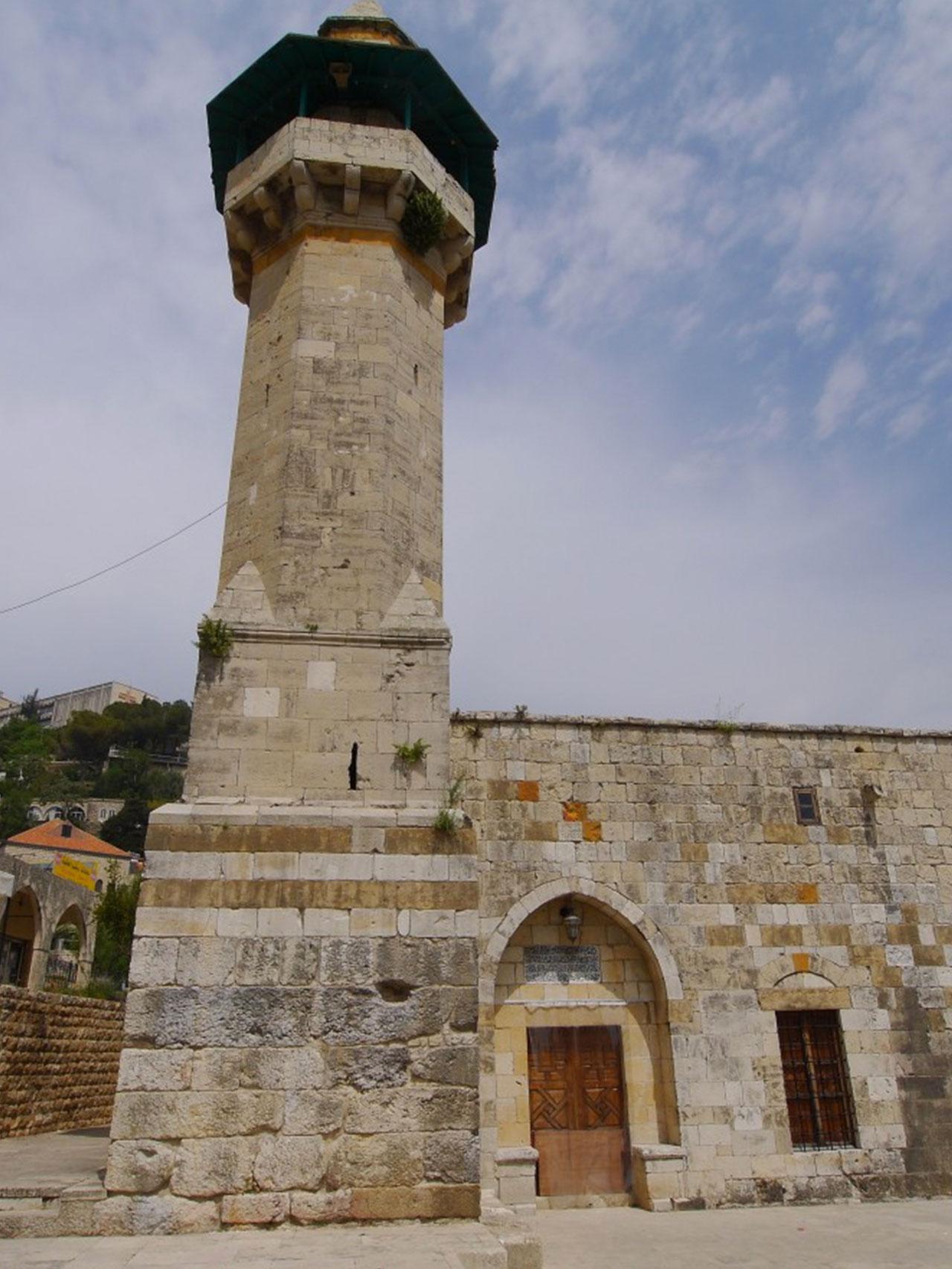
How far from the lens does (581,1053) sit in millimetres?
9281

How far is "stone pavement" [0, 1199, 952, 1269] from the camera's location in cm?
460

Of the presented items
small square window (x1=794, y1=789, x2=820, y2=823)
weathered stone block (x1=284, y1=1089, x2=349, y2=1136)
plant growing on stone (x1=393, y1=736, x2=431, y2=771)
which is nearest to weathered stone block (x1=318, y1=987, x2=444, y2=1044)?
weathered stone block (x1=284, y1=1089, x2=349, y2=1136)

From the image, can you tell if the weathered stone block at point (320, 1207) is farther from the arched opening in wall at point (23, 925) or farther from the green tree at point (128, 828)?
the green tree at point (128, 828)

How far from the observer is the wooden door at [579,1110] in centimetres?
897

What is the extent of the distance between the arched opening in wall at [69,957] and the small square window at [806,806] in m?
21.3

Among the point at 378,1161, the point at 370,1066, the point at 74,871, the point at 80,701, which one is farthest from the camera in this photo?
the point at 80,701

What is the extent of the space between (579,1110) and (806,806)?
13.9 feet

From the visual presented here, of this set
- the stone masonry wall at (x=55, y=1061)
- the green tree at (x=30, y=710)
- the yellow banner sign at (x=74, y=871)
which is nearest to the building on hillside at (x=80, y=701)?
the green tree at (x=30, y=710)

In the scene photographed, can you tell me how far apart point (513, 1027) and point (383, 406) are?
21.0 ft

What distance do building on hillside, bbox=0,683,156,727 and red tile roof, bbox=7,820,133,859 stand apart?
207 feet

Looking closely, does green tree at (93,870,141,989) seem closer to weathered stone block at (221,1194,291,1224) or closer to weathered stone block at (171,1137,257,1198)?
weathered stone block at (171,1137,257,1198)

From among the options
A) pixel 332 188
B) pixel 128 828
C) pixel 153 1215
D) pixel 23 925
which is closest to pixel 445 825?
pixel 153 1215

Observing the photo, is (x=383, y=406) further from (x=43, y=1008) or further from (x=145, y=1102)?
(x=43, y=1008)

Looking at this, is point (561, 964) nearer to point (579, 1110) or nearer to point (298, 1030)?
point (579, 1110)
